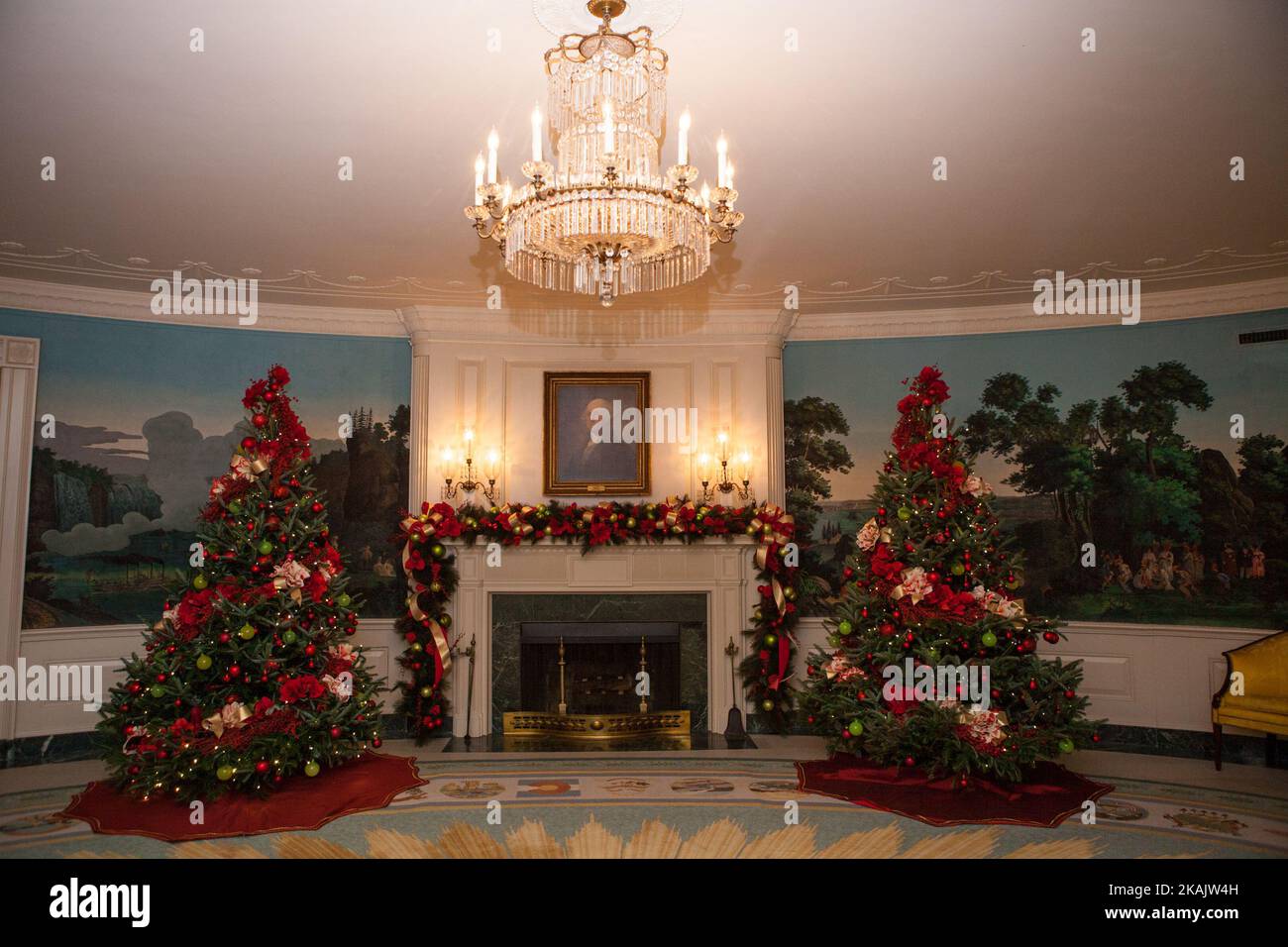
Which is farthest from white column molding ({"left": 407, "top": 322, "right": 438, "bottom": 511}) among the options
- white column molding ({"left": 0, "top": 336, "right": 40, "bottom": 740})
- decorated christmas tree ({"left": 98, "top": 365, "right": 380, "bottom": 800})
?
white column molding ({"left": 0, "top": 336, "right": 40, "bottom": 740})

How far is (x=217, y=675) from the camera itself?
17.7ft

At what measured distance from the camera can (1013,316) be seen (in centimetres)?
748

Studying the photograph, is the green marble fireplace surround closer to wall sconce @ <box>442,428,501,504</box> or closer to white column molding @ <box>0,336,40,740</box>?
wall sconce @ <box>442,428,501,504</box>

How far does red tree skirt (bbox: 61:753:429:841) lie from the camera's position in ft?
15.6

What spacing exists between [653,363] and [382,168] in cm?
335

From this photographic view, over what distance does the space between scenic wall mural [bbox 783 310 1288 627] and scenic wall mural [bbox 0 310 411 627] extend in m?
3.84

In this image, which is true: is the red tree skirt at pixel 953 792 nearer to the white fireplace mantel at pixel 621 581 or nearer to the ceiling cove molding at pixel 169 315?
the white fireplace mantel at pixel 621 581

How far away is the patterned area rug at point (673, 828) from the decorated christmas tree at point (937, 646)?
59 centimetres

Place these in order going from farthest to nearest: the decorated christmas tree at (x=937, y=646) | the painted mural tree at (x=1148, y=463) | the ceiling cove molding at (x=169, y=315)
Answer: the painted mural tree at (x=1148, y=463) → the ceiling cove molding at (x=169, y=315) → the decorated christmas tree at (x=937, y=646)

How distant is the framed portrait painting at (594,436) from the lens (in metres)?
7.50

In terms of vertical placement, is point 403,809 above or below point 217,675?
below

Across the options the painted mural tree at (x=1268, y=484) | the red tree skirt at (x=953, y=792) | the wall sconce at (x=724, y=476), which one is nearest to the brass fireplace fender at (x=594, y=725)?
the red tree skirt at (x=953, y=792)

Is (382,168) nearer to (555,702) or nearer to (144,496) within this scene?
(144,496)

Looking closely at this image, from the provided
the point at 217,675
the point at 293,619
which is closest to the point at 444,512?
the point at 293,619
